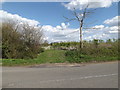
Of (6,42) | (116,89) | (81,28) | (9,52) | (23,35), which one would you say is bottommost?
(116,89)

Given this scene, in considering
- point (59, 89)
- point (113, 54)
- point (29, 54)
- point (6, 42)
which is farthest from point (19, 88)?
point (113, 54)

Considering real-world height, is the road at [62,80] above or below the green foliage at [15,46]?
below

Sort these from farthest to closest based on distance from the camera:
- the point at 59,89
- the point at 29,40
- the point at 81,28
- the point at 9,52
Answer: the point at 81,28, the point at 29,40, the point at 9,52, the point at 59,89

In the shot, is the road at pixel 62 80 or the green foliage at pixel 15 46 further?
the green foliage at pixel 15 46

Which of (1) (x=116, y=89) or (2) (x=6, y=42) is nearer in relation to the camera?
(1) (x=116, y=89)

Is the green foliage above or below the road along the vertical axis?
above

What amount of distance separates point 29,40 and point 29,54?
332 cm

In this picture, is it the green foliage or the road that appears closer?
the road

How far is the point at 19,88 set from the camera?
4820mm

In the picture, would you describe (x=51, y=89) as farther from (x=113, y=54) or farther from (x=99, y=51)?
(x=113, y=54)

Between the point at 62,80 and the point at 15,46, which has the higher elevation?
the point at 15,46

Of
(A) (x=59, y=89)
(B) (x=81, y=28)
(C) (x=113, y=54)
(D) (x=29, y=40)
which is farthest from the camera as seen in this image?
(B) (x=81, y=28)

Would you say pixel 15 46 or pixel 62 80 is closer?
pixel 62 80

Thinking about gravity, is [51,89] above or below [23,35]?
below
